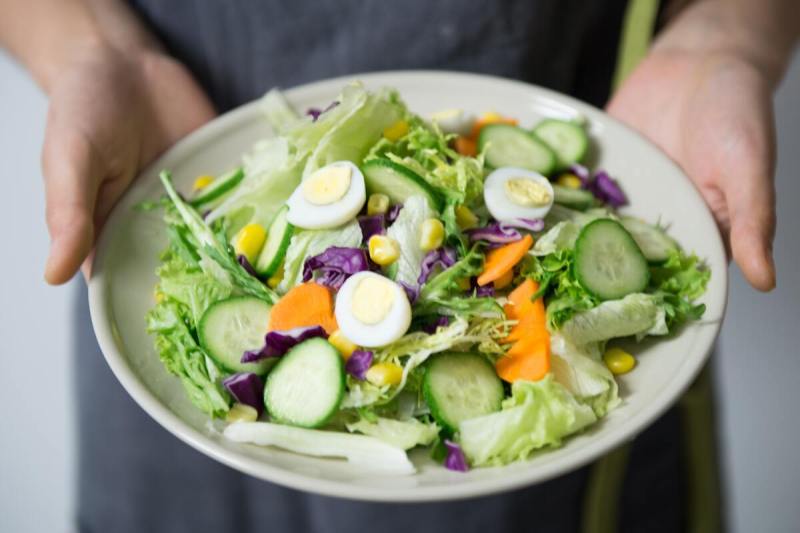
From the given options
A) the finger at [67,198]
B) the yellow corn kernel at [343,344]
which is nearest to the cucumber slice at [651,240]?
the yellow corn kernel at [343,344]

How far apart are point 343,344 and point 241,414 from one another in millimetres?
247

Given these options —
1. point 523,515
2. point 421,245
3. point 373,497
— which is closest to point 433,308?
point 421,245

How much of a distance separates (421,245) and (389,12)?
90 cm

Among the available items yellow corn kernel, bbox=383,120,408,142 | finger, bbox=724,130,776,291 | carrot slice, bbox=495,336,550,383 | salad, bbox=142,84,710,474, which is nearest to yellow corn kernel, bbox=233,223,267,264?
salad, bbox=142,84,710,474

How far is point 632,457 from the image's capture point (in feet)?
10.1

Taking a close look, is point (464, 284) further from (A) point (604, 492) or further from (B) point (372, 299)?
(A) point (604, 492)

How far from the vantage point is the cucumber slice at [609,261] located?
1.85 metres

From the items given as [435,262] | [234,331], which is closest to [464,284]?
[435,262]

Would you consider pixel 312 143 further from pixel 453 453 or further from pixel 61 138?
pixel 453 453

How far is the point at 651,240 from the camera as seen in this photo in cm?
202

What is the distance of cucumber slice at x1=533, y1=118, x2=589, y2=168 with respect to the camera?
7.52ft

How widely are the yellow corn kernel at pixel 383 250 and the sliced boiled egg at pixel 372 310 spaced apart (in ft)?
0.19

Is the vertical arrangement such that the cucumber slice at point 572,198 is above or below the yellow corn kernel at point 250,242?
below

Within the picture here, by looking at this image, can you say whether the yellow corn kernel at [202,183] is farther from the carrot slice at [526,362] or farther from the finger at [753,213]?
the finger at [753,213]
